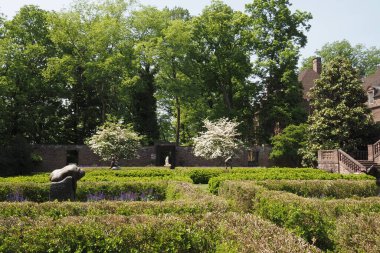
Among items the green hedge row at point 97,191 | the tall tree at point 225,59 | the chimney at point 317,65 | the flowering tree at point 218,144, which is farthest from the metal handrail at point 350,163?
the chimney at point 317,65

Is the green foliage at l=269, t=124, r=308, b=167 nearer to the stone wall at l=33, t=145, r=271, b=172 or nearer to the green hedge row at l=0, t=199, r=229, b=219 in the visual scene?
the stone wall at l=33, t=145, r=271, b=172

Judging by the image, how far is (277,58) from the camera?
136 feet

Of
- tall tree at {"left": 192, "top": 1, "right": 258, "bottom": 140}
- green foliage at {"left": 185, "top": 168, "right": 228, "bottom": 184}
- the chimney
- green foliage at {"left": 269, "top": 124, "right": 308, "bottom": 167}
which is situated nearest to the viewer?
green foliage at {"left": 185, "top": 168, "right": 228, "bottom": 184}

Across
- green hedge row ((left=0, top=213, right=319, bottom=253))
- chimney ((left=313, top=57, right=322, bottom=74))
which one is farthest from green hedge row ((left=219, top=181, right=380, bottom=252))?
chimney ((left=313, top=57, right=322, bottom=74))

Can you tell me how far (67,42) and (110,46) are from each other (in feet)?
16.2

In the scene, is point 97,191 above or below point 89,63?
below

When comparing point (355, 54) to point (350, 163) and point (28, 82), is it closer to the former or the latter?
point (350, 163)

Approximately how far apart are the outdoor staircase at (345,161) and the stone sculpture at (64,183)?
21370 millimetres

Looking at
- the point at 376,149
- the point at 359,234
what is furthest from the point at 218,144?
the point at 359,234

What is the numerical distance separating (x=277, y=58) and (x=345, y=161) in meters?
16.7

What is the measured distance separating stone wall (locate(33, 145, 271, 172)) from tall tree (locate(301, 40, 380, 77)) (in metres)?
26.4

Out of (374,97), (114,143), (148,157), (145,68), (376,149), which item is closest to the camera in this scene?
(114,143)

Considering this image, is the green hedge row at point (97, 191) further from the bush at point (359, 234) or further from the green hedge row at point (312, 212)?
the bush at point (359, 234)

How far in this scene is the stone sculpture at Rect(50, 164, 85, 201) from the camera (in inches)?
477
